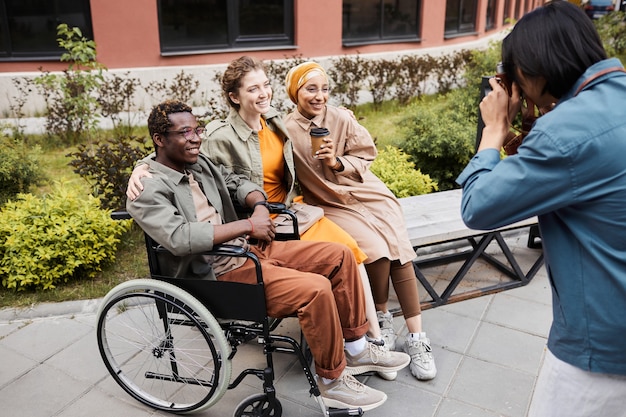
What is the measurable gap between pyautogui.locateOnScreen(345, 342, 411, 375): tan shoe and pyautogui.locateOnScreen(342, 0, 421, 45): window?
29.5 ft

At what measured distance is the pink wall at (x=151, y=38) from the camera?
866cm

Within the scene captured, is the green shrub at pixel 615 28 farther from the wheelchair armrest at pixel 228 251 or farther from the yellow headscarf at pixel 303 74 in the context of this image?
the wheelchair armrest at pixel 228 251

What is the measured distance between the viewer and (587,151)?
136cm

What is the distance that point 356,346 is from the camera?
286cm

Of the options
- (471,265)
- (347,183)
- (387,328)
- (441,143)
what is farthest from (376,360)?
(441,143)

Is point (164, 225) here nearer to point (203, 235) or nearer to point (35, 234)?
point (203, 235)

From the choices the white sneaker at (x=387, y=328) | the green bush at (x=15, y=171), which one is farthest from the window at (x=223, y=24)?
the white sneaker at (x=387, y=328)

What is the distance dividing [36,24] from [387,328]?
8.05m

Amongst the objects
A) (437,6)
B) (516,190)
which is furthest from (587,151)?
(437,6)

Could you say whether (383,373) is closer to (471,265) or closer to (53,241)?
(471,265)

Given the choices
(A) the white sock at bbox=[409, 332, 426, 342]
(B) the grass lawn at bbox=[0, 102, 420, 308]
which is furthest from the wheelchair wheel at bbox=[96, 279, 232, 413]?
(A) the white sock at bbox=[409, 332, 426, 342]

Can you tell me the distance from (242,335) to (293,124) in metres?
1.32

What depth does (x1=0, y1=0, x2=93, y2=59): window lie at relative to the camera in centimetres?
858

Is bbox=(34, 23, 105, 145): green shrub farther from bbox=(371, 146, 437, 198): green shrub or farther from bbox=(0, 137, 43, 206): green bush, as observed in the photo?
bbox=(371, 146, 437, 198): green shrub
